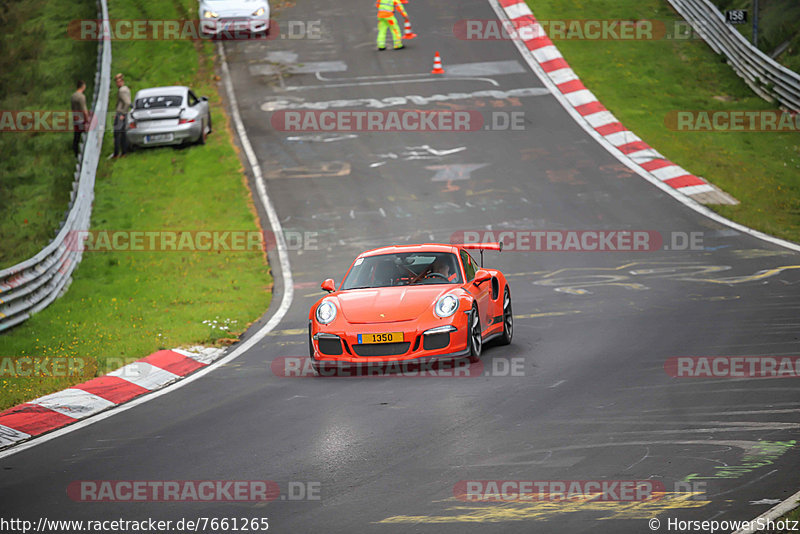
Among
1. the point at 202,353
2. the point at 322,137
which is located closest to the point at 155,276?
the point at 202,353

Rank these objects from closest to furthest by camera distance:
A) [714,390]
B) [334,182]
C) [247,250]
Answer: [714,390] → [247,250] → [334,182]

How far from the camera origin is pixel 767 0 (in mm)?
30859

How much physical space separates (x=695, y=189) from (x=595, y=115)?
17.6ft

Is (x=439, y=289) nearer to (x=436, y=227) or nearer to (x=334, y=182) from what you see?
(x=436, y=227)

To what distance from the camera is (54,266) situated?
15.9 m

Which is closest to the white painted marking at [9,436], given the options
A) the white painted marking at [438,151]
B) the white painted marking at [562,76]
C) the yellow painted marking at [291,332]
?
the yellow painted marking at [291,332]

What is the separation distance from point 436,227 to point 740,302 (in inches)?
279

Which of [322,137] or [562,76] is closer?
[322,137]

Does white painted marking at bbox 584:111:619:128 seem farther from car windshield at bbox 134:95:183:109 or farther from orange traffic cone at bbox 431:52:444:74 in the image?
car windshield at bbox 134:95:183:109

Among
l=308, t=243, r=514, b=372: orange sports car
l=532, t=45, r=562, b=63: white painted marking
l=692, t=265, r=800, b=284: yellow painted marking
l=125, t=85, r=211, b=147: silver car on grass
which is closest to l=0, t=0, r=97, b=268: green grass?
l=125, t=85, r=211, b=147: silver car on grass

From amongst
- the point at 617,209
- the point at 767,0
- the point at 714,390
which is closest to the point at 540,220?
the point at 617,209

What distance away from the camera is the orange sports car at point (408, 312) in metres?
10.4

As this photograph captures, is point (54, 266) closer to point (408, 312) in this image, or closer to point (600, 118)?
point (408, 312)

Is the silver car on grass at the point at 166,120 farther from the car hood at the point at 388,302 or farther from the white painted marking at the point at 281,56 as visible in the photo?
the car hood at the point at 388,302
